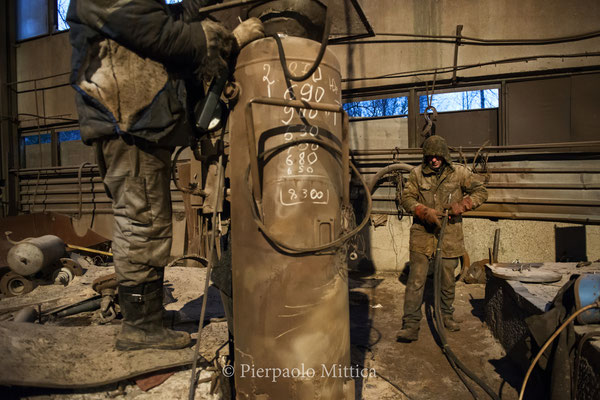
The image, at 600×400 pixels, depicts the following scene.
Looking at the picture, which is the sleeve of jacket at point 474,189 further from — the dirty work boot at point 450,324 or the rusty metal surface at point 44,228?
the rusty metal surface at point 44,228

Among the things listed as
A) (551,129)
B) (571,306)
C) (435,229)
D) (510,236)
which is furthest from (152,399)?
(551,129)

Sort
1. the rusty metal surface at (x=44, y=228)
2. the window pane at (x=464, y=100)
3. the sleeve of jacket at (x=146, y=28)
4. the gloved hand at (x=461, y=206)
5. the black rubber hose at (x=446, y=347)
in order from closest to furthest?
1. the sleeve of jacket at (x=146, y=28)
2. the black rubber hose at (x=446, y=347)
3. the gloved hand at (x=461, y=206)
4. the window pane at (x=464, y=100)
5. the rusty metal surface at (x=44, y=228)

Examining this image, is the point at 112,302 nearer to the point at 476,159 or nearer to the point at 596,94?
the point at 476,159

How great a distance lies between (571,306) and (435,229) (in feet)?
6.24

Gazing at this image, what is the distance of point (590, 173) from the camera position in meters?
5.83

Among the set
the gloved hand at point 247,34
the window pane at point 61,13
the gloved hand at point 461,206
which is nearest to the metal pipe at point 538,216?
the gloved hand at point 461,206

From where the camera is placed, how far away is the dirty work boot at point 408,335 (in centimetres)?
402

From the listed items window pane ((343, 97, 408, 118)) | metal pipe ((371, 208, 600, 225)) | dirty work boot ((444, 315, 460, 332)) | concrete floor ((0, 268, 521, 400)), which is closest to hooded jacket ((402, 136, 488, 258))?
dirty work boot ((444, 315, 460, 332))

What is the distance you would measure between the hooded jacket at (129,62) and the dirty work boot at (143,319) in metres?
0.89

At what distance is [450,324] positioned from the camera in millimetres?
4352

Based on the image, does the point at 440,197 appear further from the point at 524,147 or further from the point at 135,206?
the point at 135,206

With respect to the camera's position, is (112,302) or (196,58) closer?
(196,58)

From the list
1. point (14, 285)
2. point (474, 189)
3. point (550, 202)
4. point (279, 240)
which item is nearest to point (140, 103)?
point (279, 240)

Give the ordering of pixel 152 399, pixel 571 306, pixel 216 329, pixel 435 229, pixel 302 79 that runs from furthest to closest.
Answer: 1. pixel 435 229
2. pixel 216 329
3. pixel 571 306
4. pixel 152 399
5. pixel 302 79
